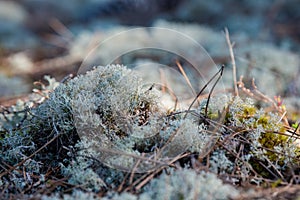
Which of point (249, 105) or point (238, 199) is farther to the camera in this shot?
point (249, 105)

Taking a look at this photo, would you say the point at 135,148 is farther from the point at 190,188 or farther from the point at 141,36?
the point at 141,36

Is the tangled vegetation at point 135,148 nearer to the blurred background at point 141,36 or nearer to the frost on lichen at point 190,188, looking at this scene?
the frost on lichen at point 190,188

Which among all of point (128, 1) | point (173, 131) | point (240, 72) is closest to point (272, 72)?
point (240, 72)

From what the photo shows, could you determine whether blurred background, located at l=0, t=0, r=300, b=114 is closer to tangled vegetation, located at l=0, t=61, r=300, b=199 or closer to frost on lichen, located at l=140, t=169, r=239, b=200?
tangled vegetation, located at l=0, t=61, r=300, b=199

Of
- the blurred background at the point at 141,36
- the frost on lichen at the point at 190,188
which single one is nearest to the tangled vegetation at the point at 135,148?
the frost on lichen at the point at 190,188

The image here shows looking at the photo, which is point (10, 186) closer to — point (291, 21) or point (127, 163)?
point (127, 163)

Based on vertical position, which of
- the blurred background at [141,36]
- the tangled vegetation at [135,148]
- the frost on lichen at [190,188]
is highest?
the blurred background at [141,36]

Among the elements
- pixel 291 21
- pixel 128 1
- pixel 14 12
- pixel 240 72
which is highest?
pixel 14 12
